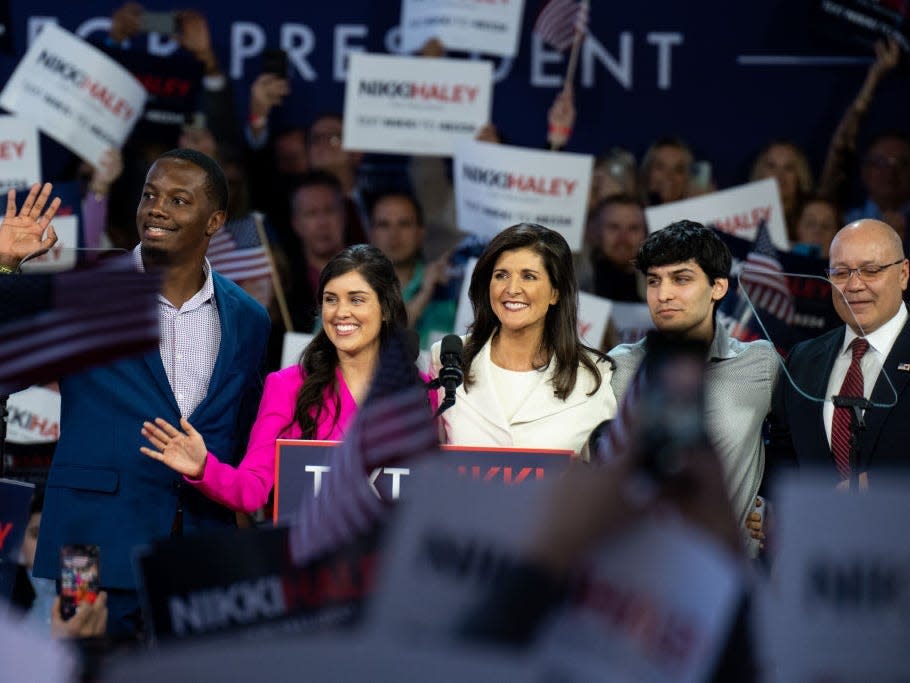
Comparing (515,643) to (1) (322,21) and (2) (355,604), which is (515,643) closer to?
(2) (355,604)

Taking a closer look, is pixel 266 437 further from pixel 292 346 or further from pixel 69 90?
pixel 69 90

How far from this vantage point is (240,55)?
21.8ft

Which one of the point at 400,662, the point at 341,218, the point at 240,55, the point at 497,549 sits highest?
the point at 240,55

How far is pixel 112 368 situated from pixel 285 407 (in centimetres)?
43

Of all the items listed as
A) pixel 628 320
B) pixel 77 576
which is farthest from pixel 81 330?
pixel 628 320

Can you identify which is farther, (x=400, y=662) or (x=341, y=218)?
(x=341, y=218)

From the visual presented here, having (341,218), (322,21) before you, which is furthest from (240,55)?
(341,218)

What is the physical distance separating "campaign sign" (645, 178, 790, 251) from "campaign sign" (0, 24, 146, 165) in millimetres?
2452

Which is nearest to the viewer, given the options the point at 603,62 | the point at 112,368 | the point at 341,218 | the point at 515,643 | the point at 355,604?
the point at 515,643

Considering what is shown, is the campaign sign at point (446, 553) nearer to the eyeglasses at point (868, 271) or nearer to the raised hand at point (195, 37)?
the eyeglasses at point (868, 271)

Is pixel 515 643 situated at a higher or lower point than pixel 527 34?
lower

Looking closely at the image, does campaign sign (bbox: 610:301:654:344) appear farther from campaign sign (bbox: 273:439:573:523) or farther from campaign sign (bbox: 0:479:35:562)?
campaign sign (bbox: 0:479:35:562)

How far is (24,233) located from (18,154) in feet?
9.77

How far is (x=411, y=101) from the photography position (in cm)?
604
